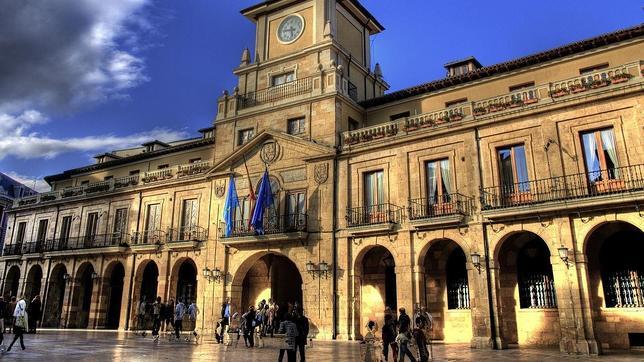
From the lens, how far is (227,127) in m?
28.7

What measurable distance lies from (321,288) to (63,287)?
21925 millimetres

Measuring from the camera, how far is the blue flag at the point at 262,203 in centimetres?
2405

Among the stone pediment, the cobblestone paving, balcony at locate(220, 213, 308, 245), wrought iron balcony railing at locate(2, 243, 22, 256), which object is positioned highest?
the stone pediment

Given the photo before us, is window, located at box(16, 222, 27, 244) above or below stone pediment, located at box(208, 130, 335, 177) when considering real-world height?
below

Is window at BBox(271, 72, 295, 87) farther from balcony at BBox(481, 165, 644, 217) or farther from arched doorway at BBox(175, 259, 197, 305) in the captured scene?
balcony at BBox(481, 165, 644, 217)

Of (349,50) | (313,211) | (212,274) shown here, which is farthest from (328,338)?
(349,50)

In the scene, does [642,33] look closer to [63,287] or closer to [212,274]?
[212,274]

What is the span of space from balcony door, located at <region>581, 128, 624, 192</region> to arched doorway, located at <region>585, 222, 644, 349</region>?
159 cm

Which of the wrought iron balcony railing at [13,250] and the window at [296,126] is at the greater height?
the window at [296,126]

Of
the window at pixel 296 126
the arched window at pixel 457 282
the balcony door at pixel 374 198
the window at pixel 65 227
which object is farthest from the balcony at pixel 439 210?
the window at pixel 65 227

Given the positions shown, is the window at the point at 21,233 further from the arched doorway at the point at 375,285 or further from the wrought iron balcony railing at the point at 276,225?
the arched doorway at the point at 375,285

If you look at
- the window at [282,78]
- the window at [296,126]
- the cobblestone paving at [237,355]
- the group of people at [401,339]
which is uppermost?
the window at [282,78]

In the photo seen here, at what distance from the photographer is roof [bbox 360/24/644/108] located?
67.3ft

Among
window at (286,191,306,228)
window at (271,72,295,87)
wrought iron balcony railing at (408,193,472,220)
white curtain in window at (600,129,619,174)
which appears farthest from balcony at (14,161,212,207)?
white curtain in window at (600,129,619,174)
